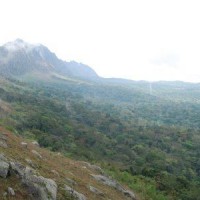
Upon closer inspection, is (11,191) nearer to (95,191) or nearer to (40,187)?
(40,187)

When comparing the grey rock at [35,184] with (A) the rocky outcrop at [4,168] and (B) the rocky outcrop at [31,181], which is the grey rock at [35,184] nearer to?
(B) the rocky outcrop at [31,181]

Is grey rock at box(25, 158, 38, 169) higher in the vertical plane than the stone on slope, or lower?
lower

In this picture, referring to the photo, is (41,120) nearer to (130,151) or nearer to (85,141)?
(85,141)

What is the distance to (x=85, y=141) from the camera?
4668 inches

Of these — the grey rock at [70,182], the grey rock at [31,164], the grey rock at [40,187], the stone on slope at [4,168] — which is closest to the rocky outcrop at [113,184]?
the grey rock at [70,182]

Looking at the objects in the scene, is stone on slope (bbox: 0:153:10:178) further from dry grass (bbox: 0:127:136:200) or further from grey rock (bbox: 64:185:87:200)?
grey rock (bbox: 64:185:87:200)

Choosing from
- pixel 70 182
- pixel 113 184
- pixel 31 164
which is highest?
pixel 31 164

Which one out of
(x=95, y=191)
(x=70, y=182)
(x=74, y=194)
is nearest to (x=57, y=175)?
(x=70, y=182)

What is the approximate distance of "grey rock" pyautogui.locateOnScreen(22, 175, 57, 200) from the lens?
76.9 feet

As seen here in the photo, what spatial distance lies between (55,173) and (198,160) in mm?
93478

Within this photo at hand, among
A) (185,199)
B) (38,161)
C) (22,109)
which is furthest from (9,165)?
(22,109)

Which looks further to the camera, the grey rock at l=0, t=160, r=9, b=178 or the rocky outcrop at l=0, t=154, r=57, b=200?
the rocky outcrop at l=0, t=154, r=57, b=200

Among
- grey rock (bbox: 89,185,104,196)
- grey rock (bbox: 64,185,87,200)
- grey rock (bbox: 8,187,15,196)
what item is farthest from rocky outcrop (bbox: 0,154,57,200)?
grey rock (bbox: 89,185,104,196)

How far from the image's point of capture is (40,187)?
2409 cm
